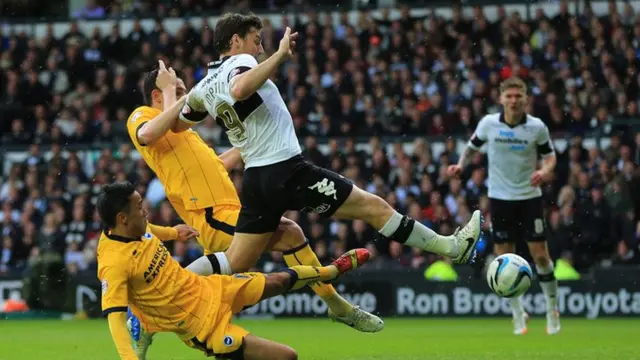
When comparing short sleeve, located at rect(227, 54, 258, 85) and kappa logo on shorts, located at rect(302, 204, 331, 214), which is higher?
short sleeve, located at rect(227, 54, 258, 85)

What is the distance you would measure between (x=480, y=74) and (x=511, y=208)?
844 cm

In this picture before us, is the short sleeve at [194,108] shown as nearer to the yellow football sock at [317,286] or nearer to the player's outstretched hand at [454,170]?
the yellow football sock at [317,286]

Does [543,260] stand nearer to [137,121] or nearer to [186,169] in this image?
[186,169]

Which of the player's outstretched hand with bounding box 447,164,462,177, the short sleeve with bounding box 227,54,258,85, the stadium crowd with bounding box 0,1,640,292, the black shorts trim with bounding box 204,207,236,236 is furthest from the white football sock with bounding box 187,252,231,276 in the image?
the stadium crowd with bounding box 0,1,640,292

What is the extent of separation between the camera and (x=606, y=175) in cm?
1945

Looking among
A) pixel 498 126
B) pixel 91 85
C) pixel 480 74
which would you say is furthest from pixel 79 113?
pixel 498 126

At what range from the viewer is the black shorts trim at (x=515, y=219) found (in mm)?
14039

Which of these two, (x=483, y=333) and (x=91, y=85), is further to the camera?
(x=91, y=85)

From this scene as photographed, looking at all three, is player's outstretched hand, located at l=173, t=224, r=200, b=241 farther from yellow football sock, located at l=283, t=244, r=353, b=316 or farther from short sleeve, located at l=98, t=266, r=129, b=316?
short sleeve, located at l=98, t=266, r=129, b=316

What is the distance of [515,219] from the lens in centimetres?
1420

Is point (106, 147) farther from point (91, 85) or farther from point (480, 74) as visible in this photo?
point (480, 74)

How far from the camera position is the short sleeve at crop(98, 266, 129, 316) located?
8094 millimetres

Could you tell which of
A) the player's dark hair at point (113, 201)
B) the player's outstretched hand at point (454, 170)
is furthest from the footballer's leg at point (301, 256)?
the player's outstretched hand at point (454, 170)

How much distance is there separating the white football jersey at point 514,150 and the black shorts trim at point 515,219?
0.27 feet
